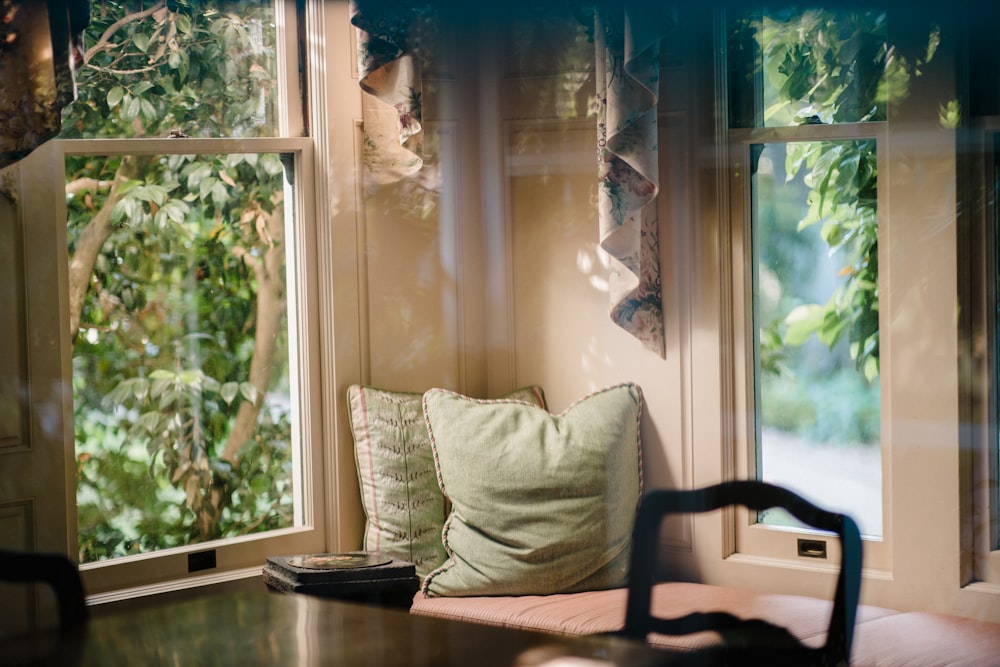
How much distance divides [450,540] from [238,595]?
0.12m

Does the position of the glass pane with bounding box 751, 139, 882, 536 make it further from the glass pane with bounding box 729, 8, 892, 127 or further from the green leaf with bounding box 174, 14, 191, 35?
the green leaf with bounding box 174, 14, 191, 35

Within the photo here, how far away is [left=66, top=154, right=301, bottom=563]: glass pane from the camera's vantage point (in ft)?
1.33

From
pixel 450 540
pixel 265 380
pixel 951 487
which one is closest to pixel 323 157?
pixel 265 380

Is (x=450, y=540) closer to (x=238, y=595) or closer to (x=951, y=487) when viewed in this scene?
(x=238, y=595)

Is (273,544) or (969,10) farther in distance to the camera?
(273,544)

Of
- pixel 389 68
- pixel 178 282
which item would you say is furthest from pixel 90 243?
pixel 389 68

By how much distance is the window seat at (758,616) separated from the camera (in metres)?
0.39

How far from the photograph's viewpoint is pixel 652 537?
1.40 feet

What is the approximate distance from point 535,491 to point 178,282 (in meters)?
0.23

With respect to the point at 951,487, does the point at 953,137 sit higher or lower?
higher

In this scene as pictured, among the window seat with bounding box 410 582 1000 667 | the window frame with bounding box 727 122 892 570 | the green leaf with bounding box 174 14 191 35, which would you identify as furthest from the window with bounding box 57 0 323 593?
the window frame with bounding box 727 122 892 570

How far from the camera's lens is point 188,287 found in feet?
1.39

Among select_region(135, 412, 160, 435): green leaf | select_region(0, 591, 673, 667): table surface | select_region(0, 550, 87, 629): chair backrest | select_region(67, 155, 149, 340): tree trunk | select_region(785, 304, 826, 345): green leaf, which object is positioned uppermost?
select_region(67, 155, 149, 340): tree trunk

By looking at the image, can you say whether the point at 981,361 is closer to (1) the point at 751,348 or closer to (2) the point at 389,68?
(1) the point at 751,348
